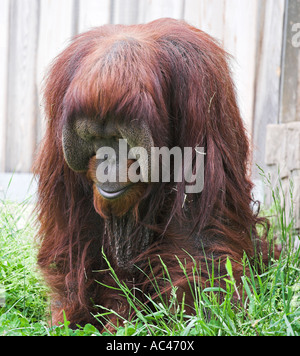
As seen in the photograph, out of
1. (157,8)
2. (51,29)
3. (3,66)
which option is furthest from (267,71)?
(3,66)

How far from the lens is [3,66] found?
4598 millimetres

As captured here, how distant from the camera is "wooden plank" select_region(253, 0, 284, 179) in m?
4.31

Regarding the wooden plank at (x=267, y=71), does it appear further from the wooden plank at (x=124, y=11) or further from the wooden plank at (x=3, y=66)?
the wooden plank at (x=3, y=66)

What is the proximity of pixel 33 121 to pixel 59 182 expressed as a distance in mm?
2293

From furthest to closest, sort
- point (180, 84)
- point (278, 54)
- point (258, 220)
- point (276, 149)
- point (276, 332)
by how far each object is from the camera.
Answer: point (278, 54), point (276, 149), point (258, 220), point (180, 84), point (276, 332)

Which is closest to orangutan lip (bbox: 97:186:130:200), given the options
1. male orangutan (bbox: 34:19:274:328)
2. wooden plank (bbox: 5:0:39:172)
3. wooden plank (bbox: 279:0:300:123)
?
male orangutan (bbox: 34:19:274:328)

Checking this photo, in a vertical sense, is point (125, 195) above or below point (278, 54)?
below

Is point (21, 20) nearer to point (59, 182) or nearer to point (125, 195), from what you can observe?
point (59, 182)

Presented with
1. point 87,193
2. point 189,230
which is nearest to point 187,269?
point 189,230

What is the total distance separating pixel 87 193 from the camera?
97.7 inches

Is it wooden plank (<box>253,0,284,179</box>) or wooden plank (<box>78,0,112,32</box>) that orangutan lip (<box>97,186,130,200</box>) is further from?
wooden plank (<box>78,0,112,32</box>)

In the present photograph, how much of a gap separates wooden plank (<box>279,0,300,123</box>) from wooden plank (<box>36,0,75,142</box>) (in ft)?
5.39

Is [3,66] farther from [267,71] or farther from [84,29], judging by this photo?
[267,71]

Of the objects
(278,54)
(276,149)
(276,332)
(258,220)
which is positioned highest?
(278,54)
